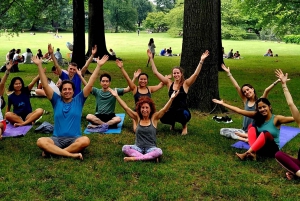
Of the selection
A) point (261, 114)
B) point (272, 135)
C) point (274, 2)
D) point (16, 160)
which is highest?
point (274, 2)

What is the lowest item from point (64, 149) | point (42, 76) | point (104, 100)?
point (64, 149)

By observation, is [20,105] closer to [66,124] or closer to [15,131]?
[15,131]

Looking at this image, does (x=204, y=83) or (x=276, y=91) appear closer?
(x=204, y=83)

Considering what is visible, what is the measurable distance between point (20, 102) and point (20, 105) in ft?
0.23

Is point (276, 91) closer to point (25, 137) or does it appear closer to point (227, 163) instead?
point (227, 163)

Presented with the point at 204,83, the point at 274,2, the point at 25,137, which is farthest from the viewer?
the point at 274,2

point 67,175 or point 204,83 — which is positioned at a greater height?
point 204,83

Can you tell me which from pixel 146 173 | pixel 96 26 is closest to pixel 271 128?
pixel 146 173

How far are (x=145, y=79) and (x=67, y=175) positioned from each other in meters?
3.07

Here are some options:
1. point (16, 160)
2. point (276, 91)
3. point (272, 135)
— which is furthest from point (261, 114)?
point (276, 91)

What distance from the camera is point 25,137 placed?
23.2ft

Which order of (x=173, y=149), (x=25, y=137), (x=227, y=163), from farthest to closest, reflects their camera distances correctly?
1. (x=25, y=137)
2. (x=173, y=149)
3. (x=227, y=163)

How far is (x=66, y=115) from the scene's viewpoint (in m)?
5.82

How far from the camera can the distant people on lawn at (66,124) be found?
5.74 m
